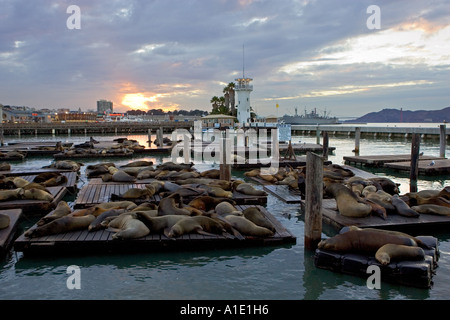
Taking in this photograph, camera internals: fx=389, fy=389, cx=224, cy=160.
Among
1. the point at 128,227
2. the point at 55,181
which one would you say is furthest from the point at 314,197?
the point at 55,181

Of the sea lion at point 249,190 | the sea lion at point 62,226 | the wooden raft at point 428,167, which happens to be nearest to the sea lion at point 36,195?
the sea lion at point 62,226

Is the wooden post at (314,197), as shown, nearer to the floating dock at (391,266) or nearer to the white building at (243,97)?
the floating dock at (391,266)

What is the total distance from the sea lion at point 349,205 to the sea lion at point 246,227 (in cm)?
172

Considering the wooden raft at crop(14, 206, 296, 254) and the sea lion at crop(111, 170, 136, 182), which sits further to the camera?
the sea lion at crop(111, 170, 136, 182)

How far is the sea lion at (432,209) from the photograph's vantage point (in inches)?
294

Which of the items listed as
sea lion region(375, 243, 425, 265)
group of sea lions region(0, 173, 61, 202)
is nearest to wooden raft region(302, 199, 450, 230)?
sea lion region(375, 243, 425, 265)

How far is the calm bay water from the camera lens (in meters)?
4.89

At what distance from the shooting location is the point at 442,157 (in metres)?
18.0

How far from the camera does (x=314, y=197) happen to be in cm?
607

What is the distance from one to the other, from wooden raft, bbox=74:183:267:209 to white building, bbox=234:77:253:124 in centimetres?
4418

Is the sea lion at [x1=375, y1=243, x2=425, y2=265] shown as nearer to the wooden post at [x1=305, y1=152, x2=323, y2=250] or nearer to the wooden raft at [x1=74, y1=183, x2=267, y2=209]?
the wooden post at [x1=305, y1=152, x2=323, y2=250]
